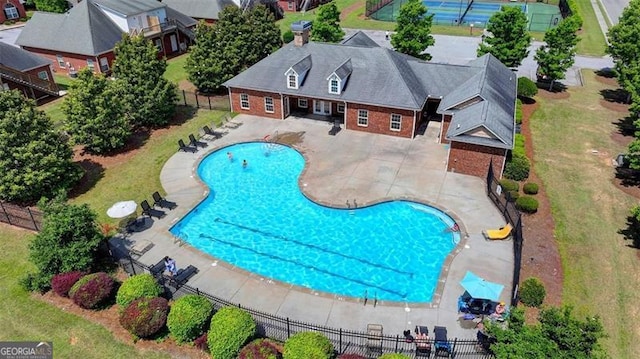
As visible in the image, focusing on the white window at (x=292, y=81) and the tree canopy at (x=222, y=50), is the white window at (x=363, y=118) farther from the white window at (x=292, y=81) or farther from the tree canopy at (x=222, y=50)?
the tree canopy at (x=222, y=50)

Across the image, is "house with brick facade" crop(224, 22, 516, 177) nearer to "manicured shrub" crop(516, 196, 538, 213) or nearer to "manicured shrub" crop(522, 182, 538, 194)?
"manicured shrub" crop(522, 182, 538, 194)

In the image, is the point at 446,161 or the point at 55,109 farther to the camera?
the point at 55,109

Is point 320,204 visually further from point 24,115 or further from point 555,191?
point 24,115

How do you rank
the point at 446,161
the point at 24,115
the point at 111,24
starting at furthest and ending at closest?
the point at 111,24, the point at 446,161, the point at 24,115

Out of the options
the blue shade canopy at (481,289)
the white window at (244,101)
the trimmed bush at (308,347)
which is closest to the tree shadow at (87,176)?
the white window at (244,101)

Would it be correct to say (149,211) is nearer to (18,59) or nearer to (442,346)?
(442,346)

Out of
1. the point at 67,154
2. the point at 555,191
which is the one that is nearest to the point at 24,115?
the point at 67,154
